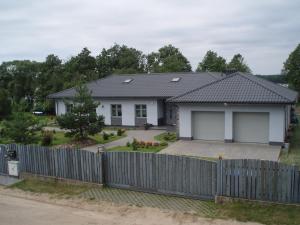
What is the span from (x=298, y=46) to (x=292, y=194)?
62.7 metres

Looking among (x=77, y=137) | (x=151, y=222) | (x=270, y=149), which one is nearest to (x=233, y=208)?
(x=151, y=222)

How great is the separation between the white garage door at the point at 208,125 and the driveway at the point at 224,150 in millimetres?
723

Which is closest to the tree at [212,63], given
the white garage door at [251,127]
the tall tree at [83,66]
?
the tall tree at [83,66]

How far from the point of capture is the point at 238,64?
69375mm

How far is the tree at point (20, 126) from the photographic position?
61.5 ft

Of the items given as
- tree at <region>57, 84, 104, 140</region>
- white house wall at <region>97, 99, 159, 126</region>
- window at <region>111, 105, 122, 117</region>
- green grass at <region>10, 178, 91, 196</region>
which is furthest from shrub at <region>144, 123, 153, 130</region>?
green grass at <region>10, 178, 91, 196</region>

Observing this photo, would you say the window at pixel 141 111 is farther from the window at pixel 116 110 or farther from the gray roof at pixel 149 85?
the window at pixel 116 110

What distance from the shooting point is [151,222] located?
34.3 ft

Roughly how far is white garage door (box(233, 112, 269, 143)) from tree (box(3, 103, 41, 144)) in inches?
485

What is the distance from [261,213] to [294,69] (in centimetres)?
6252

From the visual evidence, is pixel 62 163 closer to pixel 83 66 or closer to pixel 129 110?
pixel 129 110

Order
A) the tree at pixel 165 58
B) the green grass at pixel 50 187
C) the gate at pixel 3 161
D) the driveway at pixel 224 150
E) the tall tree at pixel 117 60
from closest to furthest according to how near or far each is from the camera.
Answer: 1. the green grass at pixel 50 187
2. the gate at pixel 3 161
3. the driveway at pixel 224 150
4. the tall tree at pixel 117 60
5. the tree at pixel 165 58

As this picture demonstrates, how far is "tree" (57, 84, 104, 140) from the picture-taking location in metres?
23.1

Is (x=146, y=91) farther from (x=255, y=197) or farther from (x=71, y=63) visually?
(x=71, y=63)
